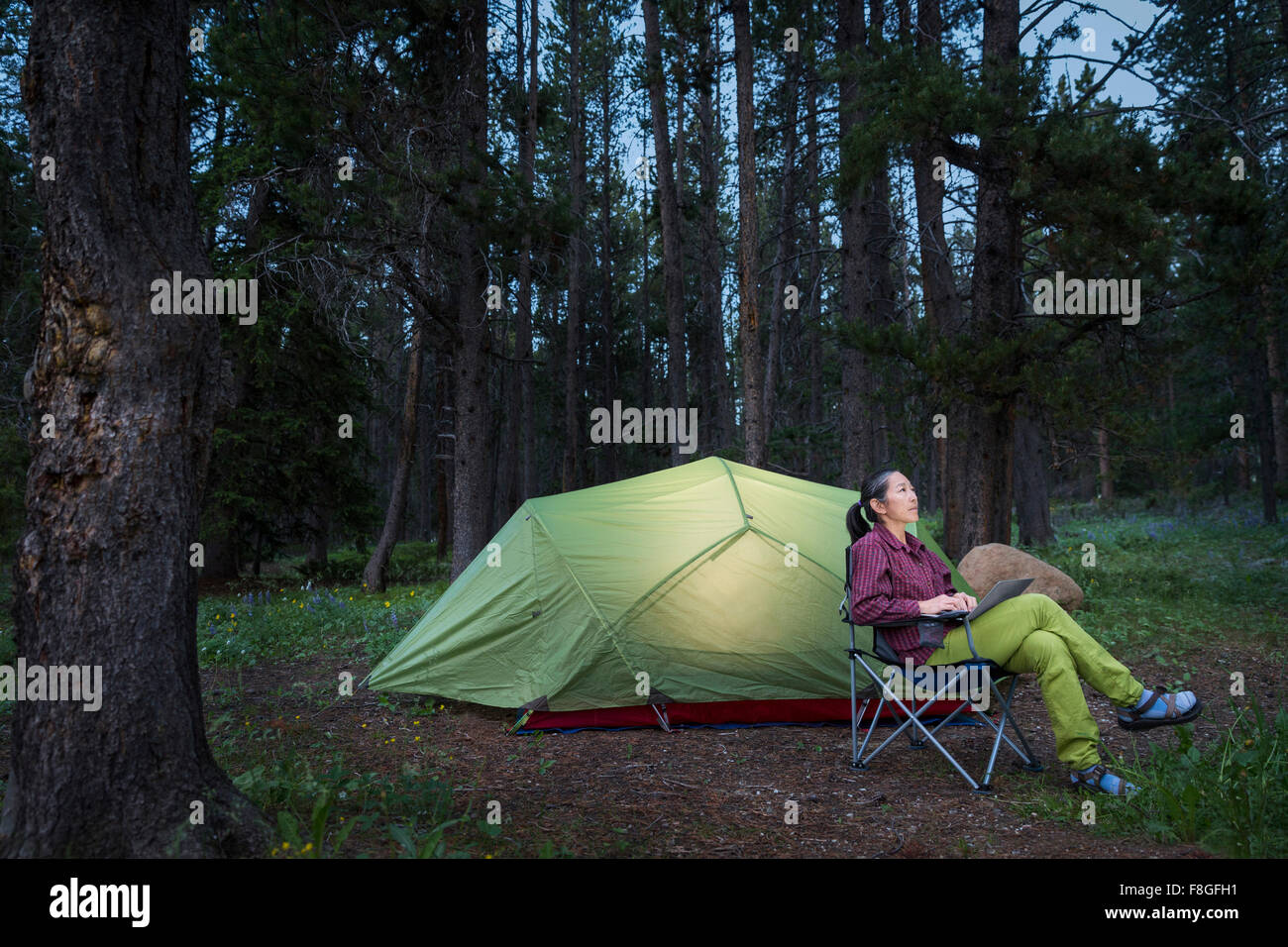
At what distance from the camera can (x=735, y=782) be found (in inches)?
166

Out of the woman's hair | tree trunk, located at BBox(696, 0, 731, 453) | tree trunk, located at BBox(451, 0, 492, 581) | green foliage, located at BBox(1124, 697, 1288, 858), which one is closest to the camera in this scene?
green foliage, located at BBox(1124, 697, 1288, 858)

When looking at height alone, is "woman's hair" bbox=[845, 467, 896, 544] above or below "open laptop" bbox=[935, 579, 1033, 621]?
above

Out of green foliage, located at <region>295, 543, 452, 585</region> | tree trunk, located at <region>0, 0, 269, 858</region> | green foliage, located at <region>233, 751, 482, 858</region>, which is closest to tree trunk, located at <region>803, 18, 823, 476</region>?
green foliage, located at <region>295, 543, 452, 585</region>

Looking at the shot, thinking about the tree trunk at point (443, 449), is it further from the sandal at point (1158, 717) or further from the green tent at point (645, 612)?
the sandal at point (1158, 717)

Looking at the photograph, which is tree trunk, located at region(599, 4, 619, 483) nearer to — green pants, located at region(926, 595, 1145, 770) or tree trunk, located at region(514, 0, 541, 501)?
tree trunk, located at region(514, 0, 541, 501)

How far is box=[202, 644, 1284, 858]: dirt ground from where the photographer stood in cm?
334

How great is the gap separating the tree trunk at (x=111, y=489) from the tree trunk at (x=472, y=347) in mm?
7179

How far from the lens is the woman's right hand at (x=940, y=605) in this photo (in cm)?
409

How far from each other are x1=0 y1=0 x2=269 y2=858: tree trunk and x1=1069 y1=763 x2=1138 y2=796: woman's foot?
10.6 ft

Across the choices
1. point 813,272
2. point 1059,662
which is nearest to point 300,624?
point 1059,662

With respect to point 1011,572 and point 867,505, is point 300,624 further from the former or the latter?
point 1011,572

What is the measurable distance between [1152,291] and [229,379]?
23.8 ft
